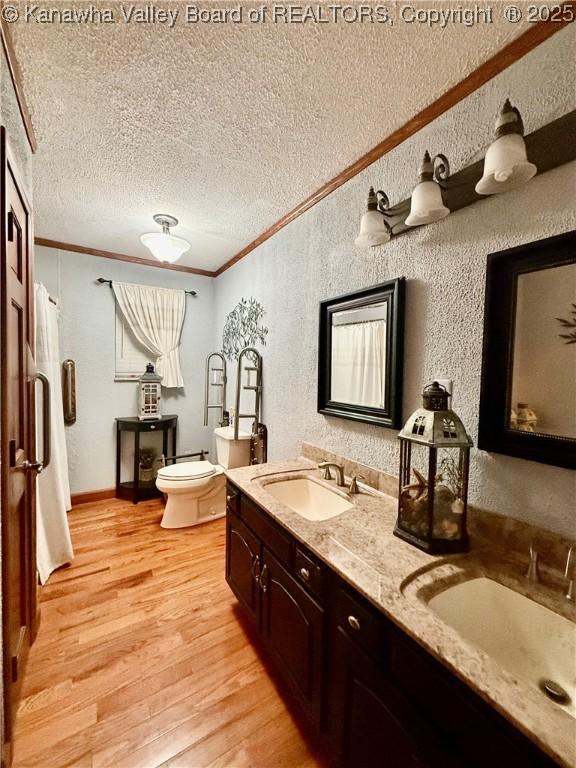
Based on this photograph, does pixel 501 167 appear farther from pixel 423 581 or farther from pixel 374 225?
pixel 423 581

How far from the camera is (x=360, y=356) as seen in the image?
1.62 metres

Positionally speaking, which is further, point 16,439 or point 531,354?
point 16,439

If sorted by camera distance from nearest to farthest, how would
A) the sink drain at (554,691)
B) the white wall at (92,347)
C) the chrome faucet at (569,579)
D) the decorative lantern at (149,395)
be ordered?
the sink drain at (554,691) → the chrome faucet at (569,579) → the white wall at (92,347) → the decorative lantern at (149,395)

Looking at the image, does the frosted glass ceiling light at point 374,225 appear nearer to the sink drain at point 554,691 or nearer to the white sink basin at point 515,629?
the white sink basin at point 515,629

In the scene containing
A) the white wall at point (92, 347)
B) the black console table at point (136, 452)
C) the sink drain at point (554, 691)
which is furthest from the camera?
the black console table at point (136, 452)

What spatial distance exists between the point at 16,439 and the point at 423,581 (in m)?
1.53

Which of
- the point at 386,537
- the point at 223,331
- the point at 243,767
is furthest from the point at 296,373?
the point at 243,767

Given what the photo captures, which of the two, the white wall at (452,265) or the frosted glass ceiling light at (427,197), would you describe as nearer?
Result: the white wall at (452,265)

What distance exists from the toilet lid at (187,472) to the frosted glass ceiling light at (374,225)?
216 cm

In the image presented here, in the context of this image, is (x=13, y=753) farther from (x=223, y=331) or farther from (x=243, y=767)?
(x=223, y=331)

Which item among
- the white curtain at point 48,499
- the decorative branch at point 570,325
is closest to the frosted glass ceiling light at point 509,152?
the decorative branch at point 570,325

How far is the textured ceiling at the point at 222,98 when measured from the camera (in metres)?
1.03

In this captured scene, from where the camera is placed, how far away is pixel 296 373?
216 cm

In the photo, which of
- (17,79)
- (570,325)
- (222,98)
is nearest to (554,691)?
(570,325)
